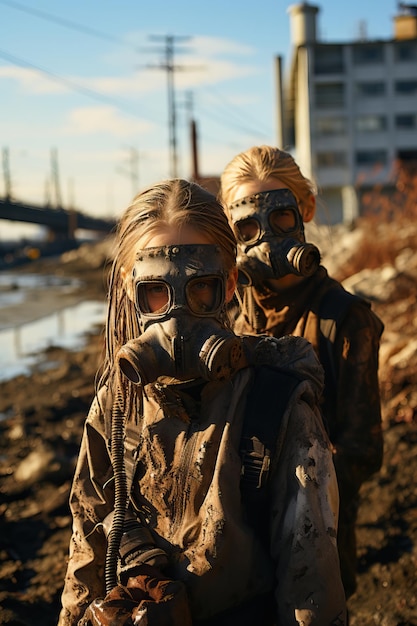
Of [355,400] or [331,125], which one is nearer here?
[355,400]

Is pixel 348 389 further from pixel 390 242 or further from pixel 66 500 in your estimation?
pixel 390 242

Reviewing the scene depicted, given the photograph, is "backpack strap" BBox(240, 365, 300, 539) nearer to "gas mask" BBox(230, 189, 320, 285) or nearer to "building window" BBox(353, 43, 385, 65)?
"gas mask" BBox(230, 189, 320, 285)

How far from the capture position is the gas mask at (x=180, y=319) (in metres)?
2.06

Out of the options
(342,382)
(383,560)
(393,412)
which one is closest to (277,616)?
(342,382)

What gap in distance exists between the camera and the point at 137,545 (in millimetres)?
2150

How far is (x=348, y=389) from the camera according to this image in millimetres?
3270

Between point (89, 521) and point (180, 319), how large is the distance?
2.14 ft

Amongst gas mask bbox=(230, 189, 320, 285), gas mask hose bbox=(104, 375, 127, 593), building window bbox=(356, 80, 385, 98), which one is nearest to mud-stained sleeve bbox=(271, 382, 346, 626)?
gas mask hose bbox=(104, 375, 127, 593)

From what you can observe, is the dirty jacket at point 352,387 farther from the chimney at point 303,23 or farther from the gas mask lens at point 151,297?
the chimney at point 303,23

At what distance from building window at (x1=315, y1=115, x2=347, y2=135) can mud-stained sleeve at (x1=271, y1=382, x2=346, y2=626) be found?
62.2 m

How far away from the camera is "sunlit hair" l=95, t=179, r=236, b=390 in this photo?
226cm

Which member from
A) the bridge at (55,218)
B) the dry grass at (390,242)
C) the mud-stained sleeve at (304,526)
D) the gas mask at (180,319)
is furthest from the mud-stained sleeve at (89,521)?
the dry grass at (390,242)

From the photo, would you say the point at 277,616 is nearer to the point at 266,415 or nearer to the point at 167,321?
the point at 266,415

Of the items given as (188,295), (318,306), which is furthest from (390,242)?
(188,295)
